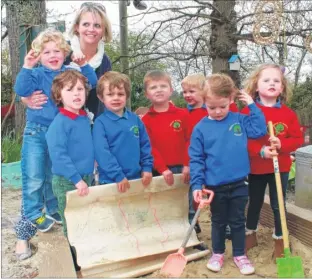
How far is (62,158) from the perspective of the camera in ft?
8.91

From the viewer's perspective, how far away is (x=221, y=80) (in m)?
2.80

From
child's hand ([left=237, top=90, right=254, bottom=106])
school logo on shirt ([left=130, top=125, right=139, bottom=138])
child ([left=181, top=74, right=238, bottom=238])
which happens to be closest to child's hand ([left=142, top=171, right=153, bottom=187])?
school logo on shirt ([left=130, top=125, right=139, bottom=138])

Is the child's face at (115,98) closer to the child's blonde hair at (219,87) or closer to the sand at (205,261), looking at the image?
the child's blonde hair at (219,87)

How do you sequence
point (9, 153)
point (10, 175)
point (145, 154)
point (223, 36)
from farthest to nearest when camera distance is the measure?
point (223, 36) < point (9, 153) < point (10, 175) < point (145, 154)

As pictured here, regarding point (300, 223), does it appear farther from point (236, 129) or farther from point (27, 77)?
point (27, 77)

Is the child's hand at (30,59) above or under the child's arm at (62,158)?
above

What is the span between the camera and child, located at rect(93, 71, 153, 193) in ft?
9.42

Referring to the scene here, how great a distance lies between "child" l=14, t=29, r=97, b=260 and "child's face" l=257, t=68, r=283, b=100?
1181mm

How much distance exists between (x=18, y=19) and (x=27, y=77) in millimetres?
5512

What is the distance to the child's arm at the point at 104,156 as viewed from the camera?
9.34ft

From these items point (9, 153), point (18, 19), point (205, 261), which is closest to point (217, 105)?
point (205, 261)

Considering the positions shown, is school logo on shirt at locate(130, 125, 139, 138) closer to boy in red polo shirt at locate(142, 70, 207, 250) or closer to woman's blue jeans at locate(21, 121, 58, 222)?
boy in red polo shirt at locate(142, 70, 207, 250)

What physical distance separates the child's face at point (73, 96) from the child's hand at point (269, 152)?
1.24m

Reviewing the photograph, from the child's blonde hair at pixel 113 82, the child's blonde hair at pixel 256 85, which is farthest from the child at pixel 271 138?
the child's blonde hair at pixel 113 82
